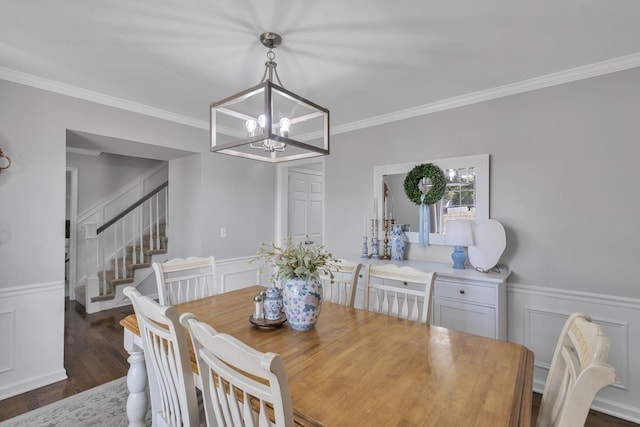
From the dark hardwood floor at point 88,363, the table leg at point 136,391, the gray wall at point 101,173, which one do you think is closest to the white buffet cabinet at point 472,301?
the dark hardwood floor at point 88,363

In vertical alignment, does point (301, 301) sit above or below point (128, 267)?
above

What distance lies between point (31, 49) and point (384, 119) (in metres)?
2.90

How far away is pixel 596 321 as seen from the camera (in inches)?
85.5

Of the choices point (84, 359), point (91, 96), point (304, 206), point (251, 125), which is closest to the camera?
point (251, 125)

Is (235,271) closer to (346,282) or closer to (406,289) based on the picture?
(346,282)

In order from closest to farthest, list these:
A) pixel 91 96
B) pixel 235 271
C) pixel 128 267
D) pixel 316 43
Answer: pixel 316 43, pixel 91 96, pixel 235 271, pixel 128 267

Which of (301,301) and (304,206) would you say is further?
(304,206)

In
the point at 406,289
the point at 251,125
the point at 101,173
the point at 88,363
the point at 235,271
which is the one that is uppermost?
the point at 101,173

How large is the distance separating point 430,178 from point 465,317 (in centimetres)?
127

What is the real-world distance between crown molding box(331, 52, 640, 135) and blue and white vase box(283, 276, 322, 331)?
224 centimetres

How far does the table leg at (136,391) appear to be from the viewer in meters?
1.55

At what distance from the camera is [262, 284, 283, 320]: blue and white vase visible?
1589mm

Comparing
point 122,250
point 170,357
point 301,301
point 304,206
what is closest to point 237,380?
point 170,357

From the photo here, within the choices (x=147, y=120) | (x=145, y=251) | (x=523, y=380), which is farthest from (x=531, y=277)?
(x=145, y=251)
